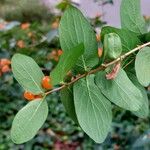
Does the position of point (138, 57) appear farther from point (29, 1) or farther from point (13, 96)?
point (29, 1)

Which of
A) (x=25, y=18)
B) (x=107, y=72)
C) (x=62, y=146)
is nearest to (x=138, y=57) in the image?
(x=107, y=72)

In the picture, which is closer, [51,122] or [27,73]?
[27,73]

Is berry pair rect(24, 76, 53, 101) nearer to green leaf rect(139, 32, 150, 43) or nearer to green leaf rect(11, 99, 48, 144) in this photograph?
green leaf rect(11, 99, 48, 144)

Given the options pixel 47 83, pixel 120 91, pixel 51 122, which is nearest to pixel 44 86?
pixel 47 83

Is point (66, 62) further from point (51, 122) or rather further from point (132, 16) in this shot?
point (51, 122)

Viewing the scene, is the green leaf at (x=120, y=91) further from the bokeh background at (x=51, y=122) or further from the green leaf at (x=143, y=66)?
the bokeh background at (x=51, y=122)

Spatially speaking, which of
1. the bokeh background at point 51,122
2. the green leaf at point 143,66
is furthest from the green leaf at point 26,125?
the bokeh background at point 51,122
